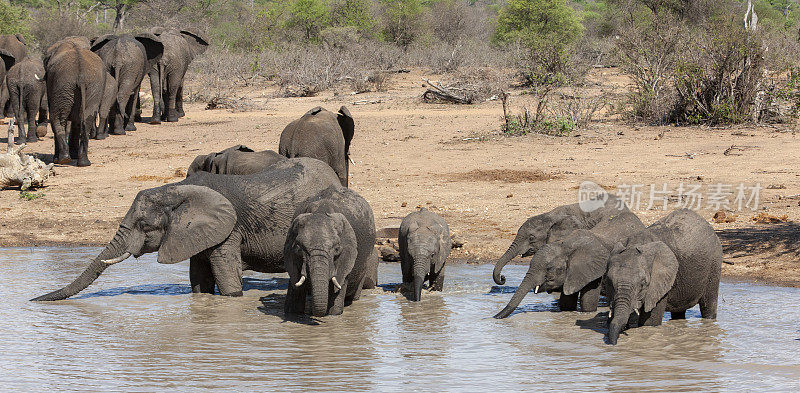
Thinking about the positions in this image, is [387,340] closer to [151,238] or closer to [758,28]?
[151,238]

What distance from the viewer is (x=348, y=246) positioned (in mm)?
7504

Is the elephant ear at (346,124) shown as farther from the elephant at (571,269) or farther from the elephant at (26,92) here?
the elephant at (26,92)

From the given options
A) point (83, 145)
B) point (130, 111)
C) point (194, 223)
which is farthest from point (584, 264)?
point (130, 111)

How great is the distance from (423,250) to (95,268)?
2648mm

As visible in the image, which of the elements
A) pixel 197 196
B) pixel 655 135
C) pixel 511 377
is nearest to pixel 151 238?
pixel 197 196

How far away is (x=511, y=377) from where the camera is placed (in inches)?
245

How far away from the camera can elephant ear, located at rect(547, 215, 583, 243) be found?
28.5ft

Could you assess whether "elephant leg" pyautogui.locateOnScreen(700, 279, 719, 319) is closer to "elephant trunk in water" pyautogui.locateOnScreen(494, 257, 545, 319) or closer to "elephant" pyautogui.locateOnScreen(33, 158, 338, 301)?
"elephant trunk in water" pyautogui.locateOnScreen(494, 257, 545, 319)

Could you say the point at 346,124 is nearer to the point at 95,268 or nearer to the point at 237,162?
the point at 237,162

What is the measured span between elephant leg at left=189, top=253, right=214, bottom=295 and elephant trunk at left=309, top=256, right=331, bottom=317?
5.71ft

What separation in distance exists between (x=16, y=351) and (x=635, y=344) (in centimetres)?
421

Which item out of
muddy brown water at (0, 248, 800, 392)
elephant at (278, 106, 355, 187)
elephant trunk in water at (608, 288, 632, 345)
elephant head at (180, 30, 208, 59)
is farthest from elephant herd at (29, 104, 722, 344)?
elephant head at (180, 30, 208, 59)

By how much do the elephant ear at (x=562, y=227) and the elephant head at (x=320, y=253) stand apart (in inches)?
79.9

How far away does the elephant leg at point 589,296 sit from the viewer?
8.03m
